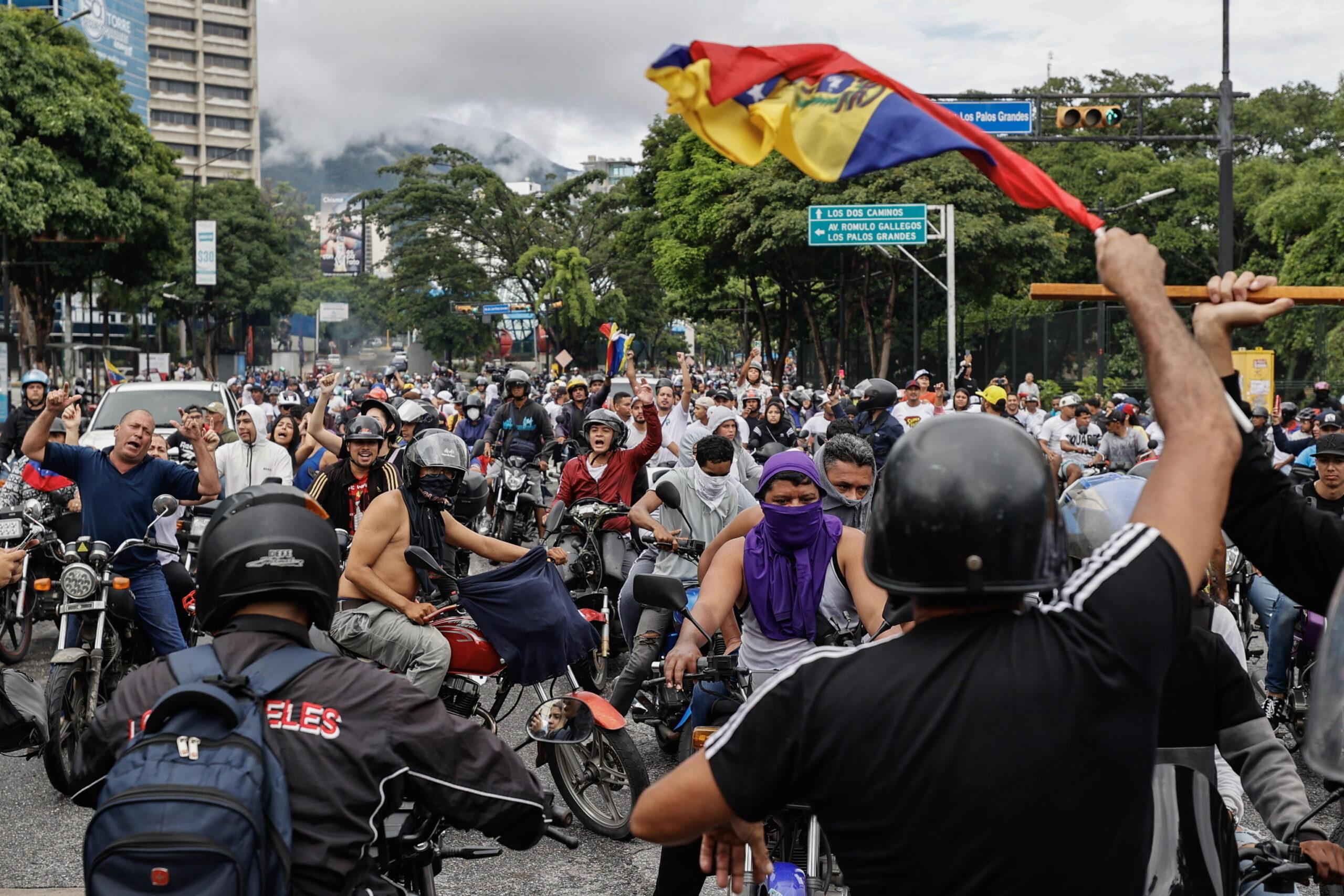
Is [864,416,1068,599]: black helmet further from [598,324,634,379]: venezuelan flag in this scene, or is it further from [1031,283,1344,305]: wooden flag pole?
[598,324,634,379]: venezuelan flag

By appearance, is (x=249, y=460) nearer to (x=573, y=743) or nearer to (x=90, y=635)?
(x=90, y=635)

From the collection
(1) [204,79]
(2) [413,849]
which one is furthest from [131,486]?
(1) [204,79]

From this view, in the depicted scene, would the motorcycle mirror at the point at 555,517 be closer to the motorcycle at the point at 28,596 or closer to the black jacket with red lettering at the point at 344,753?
the motorcycle at the point at 28,596

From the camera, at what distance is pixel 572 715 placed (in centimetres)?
550

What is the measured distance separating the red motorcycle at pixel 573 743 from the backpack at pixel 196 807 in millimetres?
3214

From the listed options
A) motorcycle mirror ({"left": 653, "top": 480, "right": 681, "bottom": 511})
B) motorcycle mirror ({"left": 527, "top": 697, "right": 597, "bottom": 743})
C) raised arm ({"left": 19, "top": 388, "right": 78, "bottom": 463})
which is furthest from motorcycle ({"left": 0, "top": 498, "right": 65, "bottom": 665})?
motorcycle mirror ({"left": 527, "top": 697, "right": 597, "bottom": 743})

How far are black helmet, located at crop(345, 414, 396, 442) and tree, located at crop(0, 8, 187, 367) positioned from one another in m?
27.8

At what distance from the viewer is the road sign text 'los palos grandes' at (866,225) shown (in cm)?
2877

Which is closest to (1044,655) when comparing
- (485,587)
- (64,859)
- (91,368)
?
(485,587)

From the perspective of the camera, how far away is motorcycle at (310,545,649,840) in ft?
18.6

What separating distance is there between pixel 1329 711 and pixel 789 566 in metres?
3.01

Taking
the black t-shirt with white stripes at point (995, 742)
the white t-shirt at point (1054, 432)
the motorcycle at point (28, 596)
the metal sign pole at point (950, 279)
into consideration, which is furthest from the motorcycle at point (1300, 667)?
the metal sign pole at point (950, 279)

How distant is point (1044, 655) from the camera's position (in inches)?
72.0

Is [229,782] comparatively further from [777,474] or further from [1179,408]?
[777,474]
